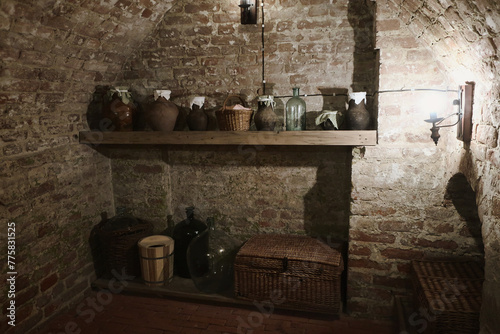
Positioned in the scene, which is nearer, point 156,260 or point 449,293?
point 449,293

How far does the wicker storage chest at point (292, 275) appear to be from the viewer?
2525 mm

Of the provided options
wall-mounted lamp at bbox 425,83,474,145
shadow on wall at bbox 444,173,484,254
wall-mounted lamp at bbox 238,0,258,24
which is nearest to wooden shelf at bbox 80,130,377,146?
wall-mounted lamp at bbox 425,83,474,145

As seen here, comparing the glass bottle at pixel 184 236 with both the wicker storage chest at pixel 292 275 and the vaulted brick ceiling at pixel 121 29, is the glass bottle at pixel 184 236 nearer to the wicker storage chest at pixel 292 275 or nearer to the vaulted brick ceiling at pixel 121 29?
the wicker storage chest at pixel 292 275

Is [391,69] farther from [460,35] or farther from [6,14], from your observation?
[6,14]

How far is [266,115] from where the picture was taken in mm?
2570

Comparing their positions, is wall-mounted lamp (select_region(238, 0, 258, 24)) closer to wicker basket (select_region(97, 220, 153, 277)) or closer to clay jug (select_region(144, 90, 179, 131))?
clay jug (select_region(144, 90, 179, 131))

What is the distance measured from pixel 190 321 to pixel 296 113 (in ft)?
5.70

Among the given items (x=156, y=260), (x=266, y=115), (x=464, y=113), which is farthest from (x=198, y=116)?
(x=464, y=113)

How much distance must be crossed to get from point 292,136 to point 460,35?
116 centimetres

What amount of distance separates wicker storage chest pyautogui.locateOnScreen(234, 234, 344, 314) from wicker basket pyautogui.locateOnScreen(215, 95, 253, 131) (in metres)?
0.93

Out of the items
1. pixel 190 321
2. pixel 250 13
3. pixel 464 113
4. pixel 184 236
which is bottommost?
pixel 190 321

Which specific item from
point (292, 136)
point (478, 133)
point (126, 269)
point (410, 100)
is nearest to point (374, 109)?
point (410, 100)

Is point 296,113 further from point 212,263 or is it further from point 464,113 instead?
point 212,263

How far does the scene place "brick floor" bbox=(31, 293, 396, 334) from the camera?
2.52 meters
